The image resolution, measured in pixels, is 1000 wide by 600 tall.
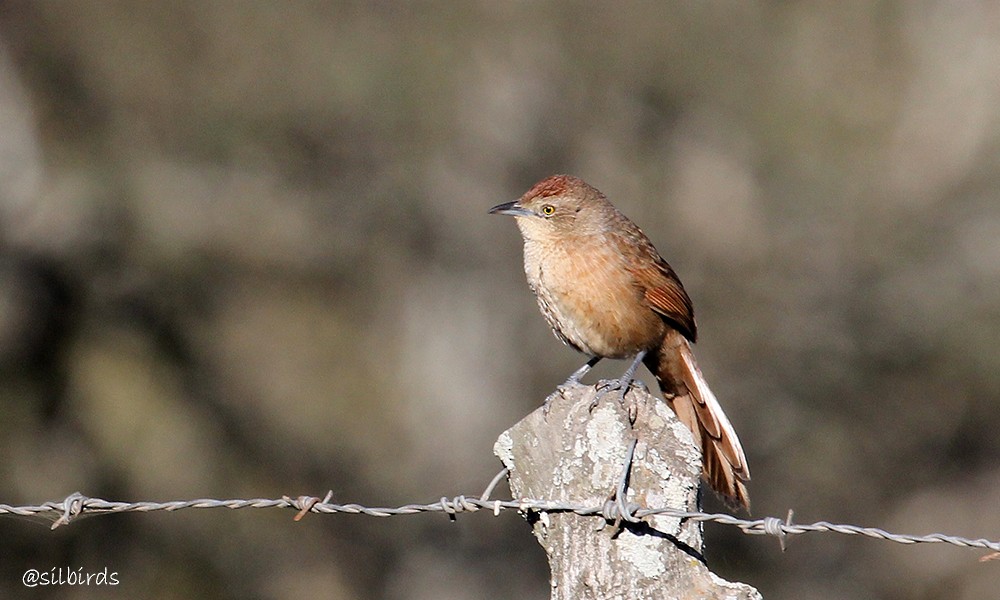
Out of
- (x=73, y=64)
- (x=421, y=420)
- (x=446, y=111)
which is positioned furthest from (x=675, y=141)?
(x=73, y=64)

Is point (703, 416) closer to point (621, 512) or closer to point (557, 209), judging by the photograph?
point (557, 209)

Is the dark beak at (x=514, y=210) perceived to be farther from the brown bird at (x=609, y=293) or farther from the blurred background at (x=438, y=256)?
the blurred background at (x=438, y=256)

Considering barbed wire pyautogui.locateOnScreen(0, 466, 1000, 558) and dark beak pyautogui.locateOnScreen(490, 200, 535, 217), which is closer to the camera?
barbed wire pyautogui.locateOnScreen(0, 466, 1000, 558)

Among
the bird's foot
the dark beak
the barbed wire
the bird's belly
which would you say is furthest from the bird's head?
the barbed wire

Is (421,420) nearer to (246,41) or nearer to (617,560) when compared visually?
(246,41)

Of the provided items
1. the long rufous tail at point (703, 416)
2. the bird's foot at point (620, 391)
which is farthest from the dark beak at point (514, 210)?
the bird's foot at point (620, 391)

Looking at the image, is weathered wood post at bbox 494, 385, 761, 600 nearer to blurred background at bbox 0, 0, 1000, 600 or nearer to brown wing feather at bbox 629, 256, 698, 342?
brown wing feather at bbox 629, 256, 698, 342

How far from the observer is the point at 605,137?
10.9 metres

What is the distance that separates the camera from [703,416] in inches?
209

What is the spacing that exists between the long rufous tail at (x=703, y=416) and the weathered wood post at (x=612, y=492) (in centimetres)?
147

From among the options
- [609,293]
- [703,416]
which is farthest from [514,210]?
[703,416]

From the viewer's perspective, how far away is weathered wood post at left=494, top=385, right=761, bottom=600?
10.1 ft

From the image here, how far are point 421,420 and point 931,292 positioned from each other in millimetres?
4950

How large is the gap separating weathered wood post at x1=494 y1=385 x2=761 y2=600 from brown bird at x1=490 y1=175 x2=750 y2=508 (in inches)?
71.6
